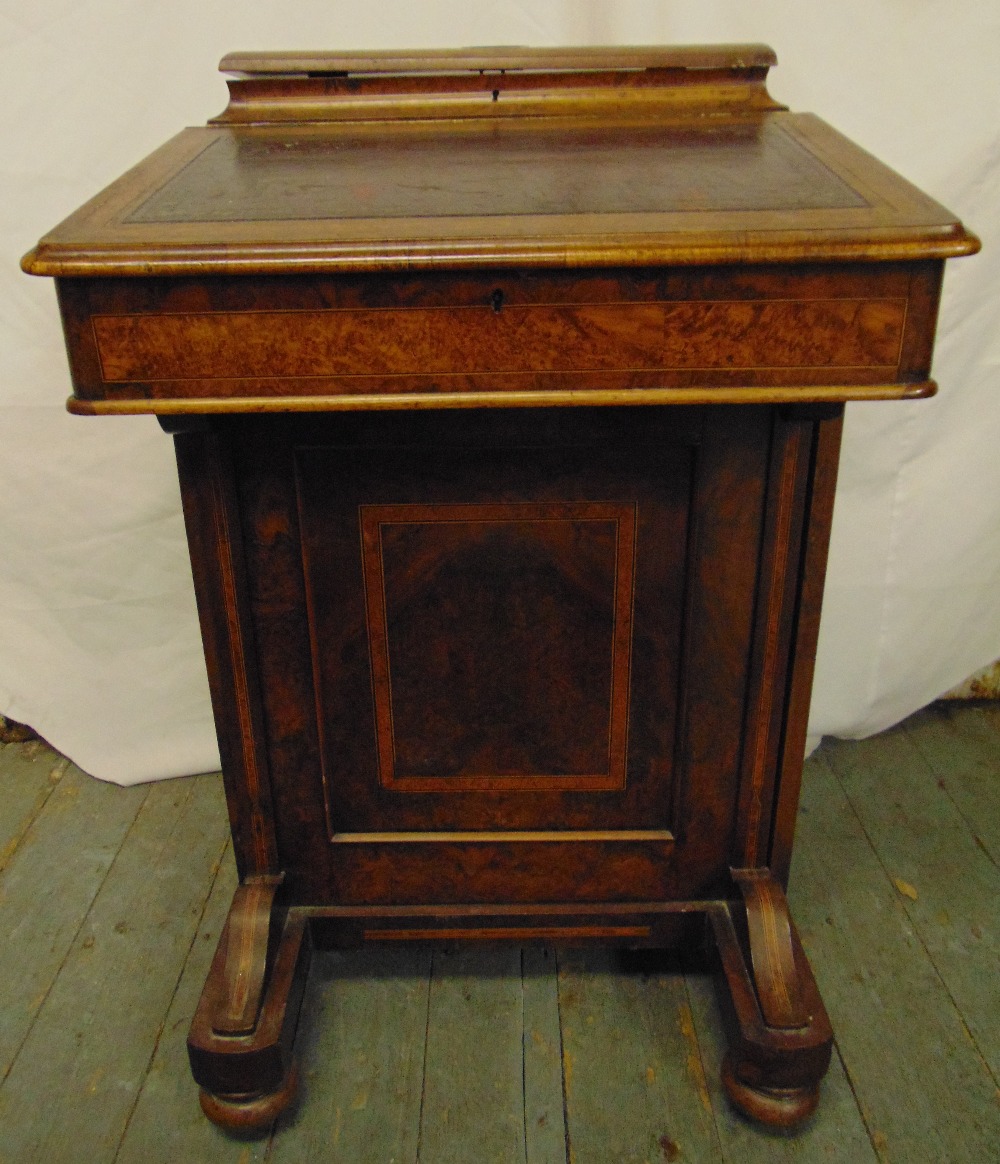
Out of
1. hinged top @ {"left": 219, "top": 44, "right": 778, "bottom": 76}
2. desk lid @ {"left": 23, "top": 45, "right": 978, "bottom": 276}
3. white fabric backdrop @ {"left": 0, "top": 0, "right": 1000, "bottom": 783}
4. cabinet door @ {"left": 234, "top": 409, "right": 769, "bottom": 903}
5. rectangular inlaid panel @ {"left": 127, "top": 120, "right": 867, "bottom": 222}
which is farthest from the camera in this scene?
white fabric backdrop @ {"left": 0, "top": 0, "right": 1000, "bottom": 783}

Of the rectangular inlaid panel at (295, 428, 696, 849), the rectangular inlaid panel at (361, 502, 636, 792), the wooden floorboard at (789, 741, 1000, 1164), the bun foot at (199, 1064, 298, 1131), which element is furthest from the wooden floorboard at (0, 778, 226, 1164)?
the wooden floorboard at (789, 741, 1000, 1164)

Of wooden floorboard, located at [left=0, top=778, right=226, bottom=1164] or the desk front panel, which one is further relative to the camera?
wooden floorboard, located at [left=0, top=778, right=226, bottom=1164]

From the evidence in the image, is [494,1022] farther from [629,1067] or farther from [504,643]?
[504,643]

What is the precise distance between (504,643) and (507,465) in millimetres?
266

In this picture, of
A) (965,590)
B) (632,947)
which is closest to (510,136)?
(632,947)

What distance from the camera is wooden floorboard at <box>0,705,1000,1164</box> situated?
1603 millimetres

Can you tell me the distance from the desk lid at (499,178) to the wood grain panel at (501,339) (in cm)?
5

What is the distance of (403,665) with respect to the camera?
1.60m

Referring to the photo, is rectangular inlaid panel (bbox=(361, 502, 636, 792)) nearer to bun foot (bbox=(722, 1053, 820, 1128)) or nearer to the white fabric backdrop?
bun foot (bbox=(722, 1053, 820, 1128))

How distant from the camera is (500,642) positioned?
5.22 ft

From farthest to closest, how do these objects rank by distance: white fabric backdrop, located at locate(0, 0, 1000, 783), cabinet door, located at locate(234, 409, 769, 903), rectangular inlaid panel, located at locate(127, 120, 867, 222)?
white fabric backdrop, located at locate(0, 0, 1000, 783), cabinet door, located at locate(234, 409, 769, 903), rectangular inlaid panel, located at locate(127, 120, 867, 222)

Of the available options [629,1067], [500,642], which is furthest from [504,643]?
[629,1067]

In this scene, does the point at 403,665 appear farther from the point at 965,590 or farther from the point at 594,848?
the point at 965,590

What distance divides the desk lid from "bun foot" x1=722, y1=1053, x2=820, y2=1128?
1.12 metres
